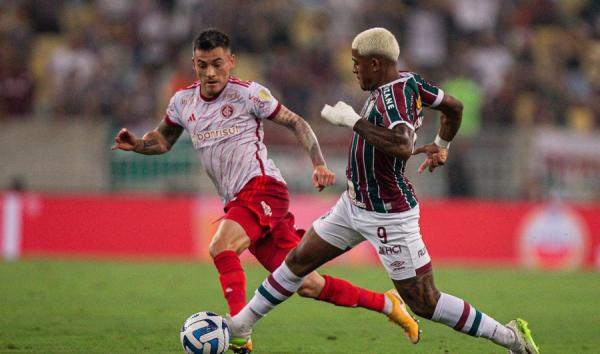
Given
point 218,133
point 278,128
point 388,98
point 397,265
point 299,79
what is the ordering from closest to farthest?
point 388,98, point 397,265, point 218,133, point 278,128, point 299,79

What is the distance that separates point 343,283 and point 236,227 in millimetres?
1074

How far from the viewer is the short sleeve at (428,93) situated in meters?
7.33

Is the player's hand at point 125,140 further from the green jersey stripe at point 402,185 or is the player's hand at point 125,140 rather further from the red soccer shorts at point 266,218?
the green jersey stripe at point 402,185

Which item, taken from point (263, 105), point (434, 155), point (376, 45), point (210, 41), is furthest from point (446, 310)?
point (210, 41)

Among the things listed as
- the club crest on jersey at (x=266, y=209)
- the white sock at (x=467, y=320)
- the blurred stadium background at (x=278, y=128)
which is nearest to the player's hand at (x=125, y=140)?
the club crest on jersey at (x=266, y=209)

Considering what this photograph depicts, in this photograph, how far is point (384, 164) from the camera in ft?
24.0

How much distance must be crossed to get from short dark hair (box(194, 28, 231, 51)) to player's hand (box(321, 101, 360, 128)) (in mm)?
1781

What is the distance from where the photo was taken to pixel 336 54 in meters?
21.6

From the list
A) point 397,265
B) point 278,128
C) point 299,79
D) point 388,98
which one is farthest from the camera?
point 299,79

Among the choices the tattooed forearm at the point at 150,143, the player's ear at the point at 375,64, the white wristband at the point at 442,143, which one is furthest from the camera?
the tattooed forearm at the point at 150,143

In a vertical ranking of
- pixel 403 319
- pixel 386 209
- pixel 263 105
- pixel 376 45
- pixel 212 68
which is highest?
pixel 376 45

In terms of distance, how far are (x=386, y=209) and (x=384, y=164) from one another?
32cm

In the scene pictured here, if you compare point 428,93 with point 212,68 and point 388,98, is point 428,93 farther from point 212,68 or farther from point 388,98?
point 212,68

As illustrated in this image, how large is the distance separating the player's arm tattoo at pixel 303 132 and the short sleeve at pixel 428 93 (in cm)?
98
